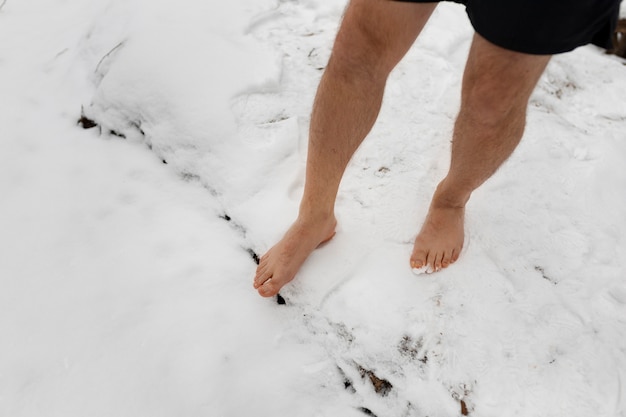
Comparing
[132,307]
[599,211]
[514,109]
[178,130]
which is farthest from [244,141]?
[599,211]

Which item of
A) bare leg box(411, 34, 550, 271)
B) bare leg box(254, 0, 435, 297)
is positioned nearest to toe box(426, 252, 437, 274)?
bare leg box(411, 34, 550, 271)

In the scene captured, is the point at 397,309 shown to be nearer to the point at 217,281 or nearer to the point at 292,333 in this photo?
the point at 292,333

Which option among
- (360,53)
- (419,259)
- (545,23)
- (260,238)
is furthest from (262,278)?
(545,23)

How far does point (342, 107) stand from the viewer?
3.29ft

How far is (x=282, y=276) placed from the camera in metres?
1.13

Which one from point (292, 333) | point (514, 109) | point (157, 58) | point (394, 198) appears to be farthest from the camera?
point (157, 58)

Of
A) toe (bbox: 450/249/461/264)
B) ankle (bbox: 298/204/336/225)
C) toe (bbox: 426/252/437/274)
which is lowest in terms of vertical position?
toe (bbox: 450/249/461/264)

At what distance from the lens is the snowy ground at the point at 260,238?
3.43 ft

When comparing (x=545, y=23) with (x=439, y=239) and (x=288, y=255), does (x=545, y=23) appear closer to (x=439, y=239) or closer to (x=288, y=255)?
(x=439, y=239)

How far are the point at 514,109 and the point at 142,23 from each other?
4.06 feet

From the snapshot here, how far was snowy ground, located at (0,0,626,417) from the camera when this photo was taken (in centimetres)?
104

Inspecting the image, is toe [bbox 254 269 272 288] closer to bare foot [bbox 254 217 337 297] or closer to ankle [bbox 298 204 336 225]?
bare foot [bbox 254 217 337 297]

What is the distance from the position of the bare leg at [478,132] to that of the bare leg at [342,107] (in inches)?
6.3

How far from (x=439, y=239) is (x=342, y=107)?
0.44m
